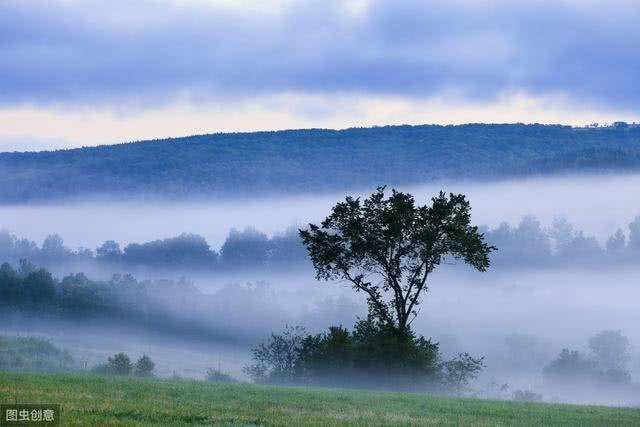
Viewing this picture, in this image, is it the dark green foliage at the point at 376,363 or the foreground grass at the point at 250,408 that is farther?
the dark green foliage at the point at 376,363

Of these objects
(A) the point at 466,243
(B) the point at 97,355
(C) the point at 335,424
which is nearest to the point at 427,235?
(A) the point at 466,243

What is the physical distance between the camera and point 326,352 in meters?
76.5

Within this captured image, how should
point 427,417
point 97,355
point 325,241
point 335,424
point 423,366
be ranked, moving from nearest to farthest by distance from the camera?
point 335,424 → point 427,417 → point 423,366 → point 325,241 → point 97,355

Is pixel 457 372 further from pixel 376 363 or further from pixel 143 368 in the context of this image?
pixel 143 368

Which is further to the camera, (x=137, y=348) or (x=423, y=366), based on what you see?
(x=137, y=348)

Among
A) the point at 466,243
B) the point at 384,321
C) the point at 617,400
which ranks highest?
the point at 466,243

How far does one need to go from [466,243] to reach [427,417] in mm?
36331

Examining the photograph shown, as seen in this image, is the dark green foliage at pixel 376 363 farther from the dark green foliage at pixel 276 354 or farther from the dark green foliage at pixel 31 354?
the dark green foliage at pixel 31 354

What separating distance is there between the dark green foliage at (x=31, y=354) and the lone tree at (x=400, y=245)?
41.2 m

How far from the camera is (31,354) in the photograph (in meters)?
127

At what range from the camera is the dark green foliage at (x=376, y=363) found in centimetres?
7394

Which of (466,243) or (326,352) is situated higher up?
(466,243)

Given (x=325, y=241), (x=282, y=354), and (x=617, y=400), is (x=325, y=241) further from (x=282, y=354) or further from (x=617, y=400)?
(x=617, y=400)

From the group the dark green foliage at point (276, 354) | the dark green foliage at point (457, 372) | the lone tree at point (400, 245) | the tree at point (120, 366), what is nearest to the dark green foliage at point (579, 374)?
the dark green foliage at point (276, 354)
